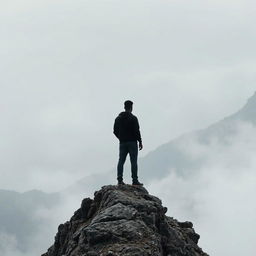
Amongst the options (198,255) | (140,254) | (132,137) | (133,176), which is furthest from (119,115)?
(140,254)

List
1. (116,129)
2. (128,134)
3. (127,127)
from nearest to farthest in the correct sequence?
(127,127) → (128,134) → (116,129)

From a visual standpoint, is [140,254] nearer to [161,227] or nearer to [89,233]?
[89,233]

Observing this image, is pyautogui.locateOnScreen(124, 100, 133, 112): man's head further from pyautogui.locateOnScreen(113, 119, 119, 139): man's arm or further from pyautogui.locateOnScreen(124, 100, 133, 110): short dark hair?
pyautogui.locateOnScreen(113, 119, 119, 139): man's arm

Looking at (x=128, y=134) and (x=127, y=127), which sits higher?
(x=127, y=127)

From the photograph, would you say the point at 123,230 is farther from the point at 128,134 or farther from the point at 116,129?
the point at 116,129

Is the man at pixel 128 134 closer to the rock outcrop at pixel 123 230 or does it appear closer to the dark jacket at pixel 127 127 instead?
the dark jacket at pixel 127 127

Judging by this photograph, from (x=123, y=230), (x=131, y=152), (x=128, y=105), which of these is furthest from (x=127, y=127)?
(x=123, y=230)

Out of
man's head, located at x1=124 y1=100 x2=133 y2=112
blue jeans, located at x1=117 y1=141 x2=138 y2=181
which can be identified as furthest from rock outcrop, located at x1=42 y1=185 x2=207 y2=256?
man's head, located at x1=124 y1=100 x2=133 y2=112

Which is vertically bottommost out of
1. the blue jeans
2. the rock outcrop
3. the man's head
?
the rock outcrop

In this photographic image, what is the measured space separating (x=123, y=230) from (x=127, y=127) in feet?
27.0

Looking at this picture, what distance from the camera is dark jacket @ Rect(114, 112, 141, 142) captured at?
28703mm

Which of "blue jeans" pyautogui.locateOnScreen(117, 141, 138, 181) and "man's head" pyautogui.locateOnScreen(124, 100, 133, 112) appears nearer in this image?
"man's head" pyautogui.locateOnScreen(124, 100, 133, 112)

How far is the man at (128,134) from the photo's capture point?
94.2 ft

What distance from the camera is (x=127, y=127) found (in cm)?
2880
